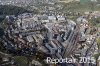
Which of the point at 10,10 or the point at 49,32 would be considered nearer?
the point at 49,32

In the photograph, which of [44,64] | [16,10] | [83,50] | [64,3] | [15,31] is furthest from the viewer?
[64,3]

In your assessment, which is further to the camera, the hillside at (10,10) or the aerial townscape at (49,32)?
the hillside at (10,10)

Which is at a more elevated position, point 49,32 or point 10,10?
point 10,10

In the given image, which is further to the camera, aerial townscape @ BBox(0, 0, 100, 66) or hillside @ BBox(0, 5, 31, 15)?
hillside @ BBox(0, 5, 31, 15)

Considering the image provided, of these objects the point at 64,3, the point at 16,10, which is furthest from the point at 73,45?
the point at 64,3

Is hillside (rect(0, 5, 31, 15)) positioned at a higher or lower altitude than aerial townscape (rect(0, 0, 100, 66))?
higher

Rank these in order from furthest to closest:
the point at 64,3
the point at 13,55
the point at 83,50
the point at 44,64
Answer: the point at 64,3 → the point at 83,50 → the point at 13,55 → the point at 44,64

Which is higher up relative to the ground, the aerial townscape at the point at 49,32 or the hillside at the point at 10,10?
the hillside at the point at 10,10

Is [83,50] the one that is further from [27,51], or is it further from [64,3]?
[64,3]
